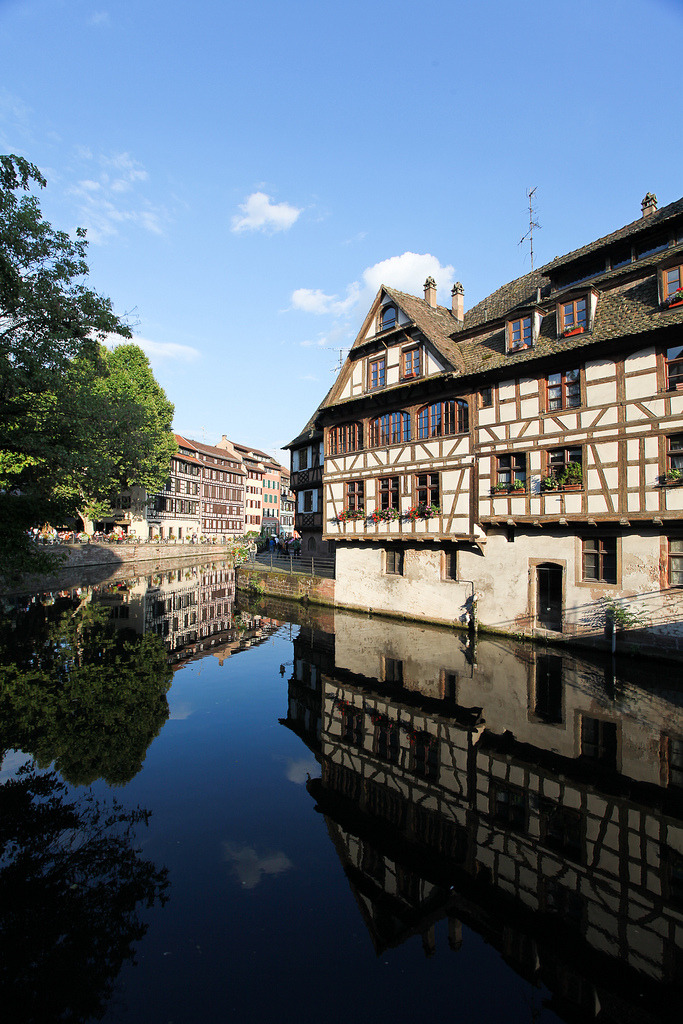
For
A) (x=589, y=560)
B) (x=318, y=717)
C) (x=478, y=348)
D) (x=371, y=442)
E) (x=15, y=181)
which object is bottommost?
(x=318, y=717)

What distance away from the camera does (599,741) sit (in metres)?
9.09

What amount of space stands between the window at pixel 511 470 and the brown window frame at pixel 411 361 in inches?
215

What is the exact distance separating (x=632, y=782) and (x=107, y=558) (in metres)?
41.8

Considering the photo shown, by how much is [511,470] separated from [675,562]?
590 cm

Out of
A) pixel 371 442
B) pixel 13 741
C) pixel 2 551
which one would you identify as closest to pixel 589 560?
pixel 371 442

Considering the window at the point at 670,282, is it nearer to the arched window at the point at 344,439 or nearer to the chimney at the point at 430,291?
the arched window at the point at 344,439

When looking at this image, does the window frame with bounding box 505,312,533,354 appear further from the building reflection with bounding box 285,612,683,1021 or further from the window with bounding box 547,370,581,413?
the building reflection with bounding box 285,612,683,1021

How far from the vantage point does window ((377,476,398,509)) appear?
22.2 m

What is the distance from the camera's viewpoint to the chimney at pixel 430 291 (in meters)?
26.2

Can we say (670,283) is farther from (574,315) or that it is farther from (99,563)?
(99,563)

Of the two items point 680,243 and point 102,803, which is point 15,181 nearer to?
point 102,803

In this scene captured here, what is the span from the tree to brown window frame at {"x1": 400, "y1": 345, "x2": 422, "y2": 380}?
11183 mm

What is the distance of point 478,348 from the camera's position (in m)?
20.0

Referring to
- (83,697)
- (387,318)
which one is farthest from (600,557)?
(83,697)
